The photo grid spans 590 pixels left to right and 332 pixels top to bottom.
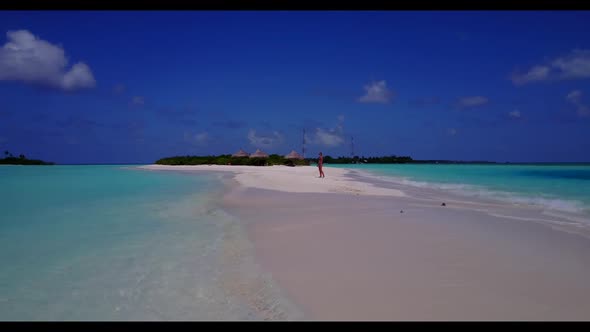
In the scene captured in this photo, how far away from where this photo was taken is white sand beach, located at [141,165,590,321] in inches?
113

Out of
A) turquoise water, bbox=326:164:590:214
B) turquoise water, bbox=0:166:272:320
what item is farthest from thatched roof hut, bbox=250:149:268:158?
turquoise water, bbox=0:166:272:320

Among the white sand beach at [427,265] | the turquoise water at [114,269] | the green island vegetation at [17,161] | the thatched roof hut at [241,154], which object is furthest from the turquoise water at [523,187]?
the green island vegetation at [17,161]

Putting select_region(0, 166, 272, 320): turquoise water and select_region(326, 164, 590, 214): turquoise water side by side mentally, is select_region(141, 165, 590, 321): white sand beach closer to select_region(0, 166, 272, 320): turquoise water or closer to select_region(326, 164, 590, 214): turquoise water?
select_region(0, 166, 272, 320): turquoise water

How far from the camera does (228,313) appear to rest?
2869 millimetres

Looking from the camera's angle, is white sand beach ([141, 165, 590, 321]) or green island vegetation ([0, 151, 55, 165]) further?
green island vegetation ([0, 151, 55, 165])

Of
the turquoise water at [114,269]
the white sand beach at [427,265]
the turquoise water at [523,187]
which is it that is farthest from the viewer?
the turquoise water at [523,187]

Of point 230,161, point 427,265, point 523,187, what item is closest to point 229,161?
point 230,161

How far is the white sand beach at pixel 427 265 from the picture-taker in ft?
9.39

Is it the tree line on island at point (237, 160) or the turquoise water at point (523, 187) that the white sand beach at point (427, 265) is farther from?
the tree line on island at point (237, 160)

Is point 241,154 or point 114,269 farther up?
point 241,154

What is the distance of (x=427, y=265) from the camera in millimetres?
3961

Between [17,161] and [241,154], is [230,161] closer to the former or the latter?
[241,154]
